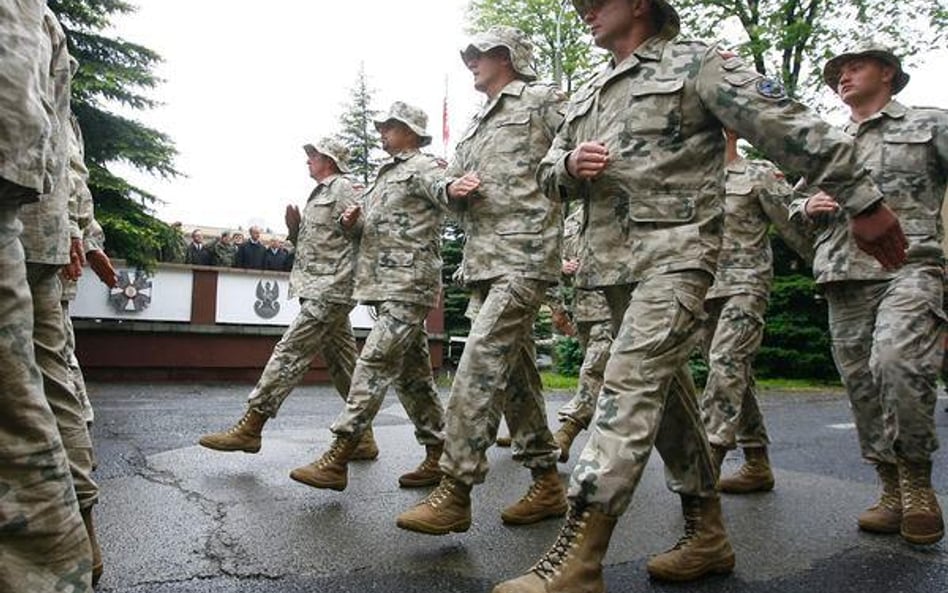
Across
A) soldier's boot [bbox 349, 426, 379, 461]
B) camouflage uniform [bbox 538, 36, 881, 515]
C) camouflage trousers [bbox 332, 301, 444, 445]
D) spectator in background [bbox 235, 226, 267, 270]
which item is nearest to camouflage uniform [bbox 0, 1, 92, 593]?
camouflage uniform [bbox 538, 36, 881, 515]

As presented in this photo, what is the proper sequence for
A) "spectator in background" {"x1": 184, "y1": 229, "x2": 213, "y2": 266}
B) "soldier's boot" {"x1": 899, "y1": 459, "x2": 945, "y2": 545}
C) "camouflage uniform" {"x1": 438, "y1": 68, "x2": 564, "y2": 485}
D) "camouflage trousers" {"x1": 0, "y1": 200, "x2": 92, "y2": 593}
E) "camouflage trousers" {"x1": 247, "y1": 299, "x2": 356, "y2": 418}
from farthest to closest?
"spectator in background" {"x1": 184, "y1": 229, "x2": 213, "y2": 266}, "camouflage trousers" {"x1": 247, "y1": 299, "x2": 356, "y2": 418}, "camouflage uniform" {"x1": 438, "y1": 68, "x2": 564, "y2": 485}, "soldier's boot" {"x1": 899, "y1": 459, "x2": 945, "y2": 545}, "camouflage trousers" {"x1": 0, "y1": 200, "x2": 92, "y2": 593}

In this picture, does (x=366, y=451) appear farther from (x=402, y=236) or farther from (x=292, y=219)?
(x=292, y=219)

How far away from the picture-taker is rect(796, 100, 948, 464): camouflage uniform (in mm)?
3637

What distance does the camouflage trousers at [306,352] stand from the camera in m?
5.22

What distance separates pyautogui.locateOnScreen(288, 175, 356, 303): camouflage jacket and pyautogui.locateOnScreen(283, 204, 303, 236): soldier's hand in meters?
0.04

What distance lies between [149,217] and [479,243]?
9.71 m

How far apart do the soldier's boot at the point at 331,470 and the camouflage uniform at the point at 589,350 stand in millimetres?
2174

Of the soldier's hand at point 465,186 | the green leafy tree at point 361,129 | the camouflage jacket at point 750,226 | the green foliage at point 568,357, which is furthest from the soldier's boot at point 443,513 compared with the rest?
the green leafy tree at point 361,129

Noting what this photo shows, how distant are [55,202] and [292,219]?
343cm

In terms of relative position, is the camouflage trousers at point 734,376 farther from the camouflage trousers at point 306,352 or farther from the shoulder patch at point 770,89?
the camouflage trousers at point 306,352

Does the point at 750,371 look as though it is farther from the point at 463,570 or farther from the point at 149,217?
the point at 149,217

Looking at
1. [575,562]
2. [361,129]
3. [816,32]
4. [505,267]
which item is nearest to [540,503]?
[505,267]

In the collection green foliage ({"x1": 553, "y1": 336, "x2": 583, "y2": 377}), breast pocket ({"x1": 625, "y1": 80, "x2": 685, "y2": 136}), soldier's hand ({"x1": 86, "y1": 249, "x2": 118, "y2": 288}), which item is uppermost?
breast pocket ({"x1": 625, "y1": 80, "x2": 685, "y2": 136})

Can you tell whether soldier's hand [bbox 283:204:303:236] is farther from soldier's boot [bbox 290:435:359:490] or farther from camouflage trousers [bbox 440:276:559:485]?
camouflage trousers [bbox 440:276:559:485]
